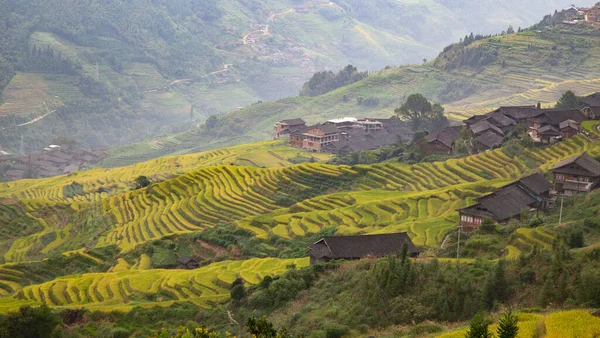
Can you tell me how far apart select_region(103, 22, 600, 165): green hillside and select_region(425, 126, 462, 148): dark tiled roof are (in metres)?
21.9

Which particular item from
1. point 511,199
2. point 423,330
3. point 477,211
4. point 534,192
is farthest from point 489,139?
point 423,330

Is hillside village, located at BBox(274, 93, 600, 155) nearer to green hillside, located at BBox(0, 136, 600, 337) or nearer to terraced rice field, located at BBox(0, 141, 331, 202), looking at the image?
terraced rice field, located at BBox(0, 141, 331, 202)

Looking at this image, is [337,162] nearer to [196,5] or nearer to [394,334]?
[394,334]

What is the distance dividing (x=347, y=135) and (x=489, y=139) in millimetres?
21228

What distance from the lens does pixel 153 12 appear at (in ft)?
542

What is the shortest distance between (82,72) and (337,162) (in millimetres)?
81843

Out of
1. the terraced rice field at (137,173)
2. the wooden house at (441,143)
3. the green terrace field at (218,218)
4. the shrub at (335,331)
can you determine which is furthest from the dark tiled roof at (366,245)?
the terraced rice field at (137,173)

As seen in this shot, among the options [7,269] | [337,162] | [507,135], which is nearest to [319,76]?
[337,162]

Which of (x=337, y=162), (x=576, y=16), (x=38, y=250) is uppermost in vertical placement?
(x=576, y=16)

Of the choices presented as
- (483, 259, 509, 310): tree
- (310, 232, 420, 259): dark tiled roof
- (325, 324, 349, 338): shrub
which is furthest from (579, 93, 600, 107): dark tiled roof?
(325, 324, 349, 338): shrub

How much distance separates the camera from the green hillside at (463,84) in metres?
87.8

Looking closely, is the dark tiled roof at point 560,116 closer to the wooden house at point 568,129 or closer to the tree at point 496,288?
the wooden house at point 568,129

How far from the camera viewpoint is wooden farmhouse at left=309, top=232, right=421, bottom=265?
2980 centimetres

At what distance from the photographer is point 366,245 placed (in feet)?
98.6
